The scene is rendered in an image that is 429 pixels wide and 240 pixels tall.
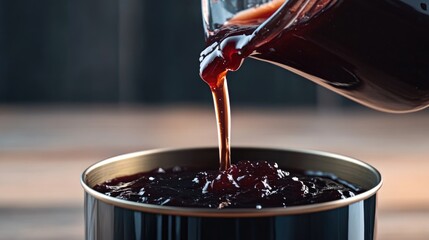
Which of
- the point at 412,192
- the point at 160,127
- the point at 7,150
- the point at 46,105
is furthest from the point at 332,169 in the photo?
the point at 46,105

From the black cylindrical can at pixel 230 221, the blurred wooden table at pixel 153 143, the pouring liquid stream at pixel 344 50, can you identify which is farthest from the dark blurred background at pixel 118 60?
the black cylindrical can at pixel 230 221

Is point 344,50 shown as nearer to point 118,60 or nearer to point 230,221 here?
point 230,221

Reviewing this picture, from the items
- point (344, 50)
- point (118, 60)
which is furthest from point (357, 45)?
point (118, 60)

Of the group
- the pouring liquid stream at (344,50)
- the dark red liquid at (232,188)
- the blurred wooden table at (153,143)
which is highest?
the pouring liquid stream at (344,50)

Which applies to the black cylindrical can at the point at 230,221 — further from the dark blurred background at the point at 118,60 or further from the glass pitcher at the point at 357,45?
the dark blurred background at the point at 118,60

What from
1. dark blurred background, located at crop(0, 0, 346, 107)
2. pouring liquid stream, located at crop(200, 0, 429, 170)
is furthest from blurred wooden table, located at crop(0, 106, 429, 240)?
pouring liquid stream, located at crop(200, 0, 429, 170)

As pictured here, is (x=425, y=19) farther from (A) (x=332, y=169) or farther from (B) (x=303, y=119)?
(B) (x=303, y=119)
